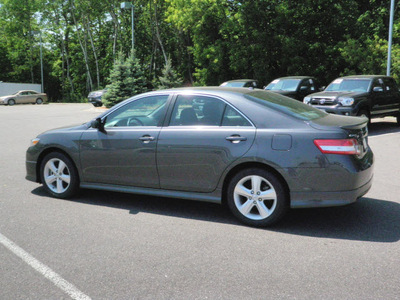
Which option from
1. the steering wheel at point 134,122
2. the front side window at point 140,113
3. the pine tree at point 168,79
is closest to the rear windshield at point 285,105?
the front side window at point 140,113

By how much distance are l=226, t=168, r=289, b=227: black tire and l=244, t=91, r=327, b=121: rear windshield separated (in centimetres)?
77

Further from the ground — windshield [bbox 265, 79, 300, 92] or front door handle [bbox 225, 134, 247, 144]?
windshield [bbox 265, 79, 300, 92]

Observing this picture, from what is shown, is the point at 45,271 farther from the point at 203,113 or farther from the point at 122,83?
the point at 122,83

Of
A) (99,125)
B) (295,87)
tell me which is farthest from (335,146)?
(295,87)

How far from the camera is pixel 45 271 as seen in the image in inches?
147

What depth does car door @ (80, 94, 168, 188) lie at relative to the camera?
17.9ft

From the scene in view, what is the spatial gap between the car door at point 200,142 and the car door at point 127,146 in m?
0.17

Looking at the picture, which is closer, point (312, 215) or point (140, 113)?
point (312, 215)

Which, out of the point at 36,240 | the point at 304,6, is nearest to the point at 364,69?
the point at 304,6

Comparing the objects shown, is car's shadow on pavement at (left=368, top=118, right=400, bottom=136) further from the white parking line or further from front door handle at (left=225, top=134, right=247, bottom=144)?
the white parking line

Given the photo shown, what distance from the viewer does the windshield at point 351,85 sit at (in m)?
14.3

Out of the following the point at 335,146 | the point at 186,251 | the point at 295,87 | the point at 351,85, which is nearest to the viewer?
the point at 186,251

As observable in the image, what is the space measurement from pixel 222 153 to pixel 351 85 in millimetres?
10917

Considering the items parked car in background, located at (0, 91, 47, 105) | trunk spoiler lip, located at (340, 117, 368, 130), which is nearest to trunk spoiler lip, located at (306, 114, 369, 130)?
trunk spoiler lip, located at (340, 117, 368, 130)
